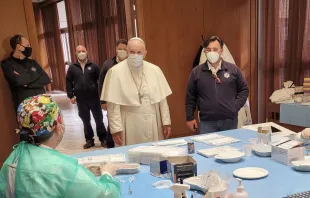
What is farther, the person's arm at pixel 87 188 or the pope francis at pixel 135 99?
the pope francis at pixel 135 99

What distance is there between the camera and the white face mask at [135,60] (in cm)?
254

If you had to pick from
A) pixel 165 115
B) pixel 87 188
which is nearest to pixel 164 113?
pixel 165 115

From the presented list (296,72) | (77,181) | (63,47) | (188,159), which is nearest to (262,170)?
(188,159)

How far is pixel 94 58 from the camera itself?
780cm

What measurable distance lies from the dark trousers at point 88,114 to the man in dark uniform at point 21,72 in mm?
866

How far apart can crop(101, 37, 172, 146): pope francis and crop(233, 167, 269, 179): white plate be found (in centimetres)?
117

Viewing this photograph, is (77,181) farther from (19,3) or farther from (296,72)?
(296,72)

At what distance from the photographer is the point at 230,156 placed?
1.73m

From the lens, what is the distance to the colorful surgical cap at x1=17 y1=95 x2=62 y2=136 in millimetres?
1139

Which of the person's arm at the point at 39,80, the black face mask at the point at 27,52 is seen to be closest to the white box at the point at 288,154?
the person's arm at the point at 39,80

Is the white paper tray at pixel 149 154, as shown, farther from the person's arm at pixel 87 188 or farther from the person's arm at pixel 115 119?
the person's arm at pixel 115 119

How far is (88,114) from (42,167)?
3260 mm

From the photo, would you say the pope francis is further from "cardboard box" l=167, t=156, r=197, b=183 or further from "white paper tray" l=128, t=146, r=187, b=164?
"cardboard box" l=167, t=156, r=197, b=183

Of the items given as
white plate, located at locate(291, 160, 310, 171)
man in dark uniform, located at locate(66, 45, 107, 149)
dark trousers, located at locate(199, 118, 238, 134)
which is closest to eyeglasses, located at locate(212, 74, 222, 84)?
dark trousers, located at locate(199, 118, 238, 134)
